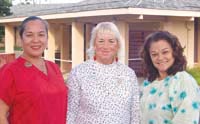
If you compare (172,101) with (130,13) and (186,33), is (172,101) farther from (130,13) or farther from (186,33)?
(186,33)

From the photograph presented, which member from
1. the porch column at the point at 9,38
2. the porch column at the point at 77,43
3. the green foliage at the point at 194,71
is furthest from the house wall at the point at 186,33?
the porch column at the point at 9,38

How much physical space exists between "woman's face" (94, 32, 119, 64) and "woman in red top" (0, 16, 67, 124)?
41 cm

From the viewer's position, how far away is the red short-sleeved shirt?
10.5ft

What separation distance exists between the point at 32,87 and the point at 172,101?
108cm

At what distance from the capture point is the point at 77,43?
17.6m

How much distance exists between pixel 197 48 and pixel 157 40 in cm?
1544

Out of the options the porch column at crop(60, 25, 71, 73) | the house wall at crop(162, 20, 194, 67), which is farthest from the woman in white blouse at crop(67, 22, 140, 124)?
the porch column at crop(60, 25, 71, 73)

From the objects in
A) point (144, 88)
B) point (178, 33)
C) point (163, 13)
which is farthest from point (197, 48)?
point (144, 88)

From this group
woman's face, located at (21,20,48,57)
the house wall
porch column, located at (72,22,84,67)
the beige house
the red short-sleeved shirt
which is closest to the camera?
the red short-sleeved shirt

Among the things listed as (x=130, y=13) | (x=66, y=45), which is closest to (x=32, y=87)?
(x=130, y=13)

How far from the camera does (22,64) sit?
11.0 feet

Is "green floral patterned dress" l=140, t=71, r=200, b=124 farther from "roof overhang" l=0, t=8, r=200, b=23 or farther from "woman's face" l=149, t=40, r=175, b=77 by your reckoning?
"roof overhang" l=0, t=8, r=200, b=23

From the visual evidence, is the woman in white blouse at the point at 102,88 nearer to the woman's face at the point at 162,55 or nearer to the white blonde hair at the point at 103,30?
the white blonde hair at the point at 103,30

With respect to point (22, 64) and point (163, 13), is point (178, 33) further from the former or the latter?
point (22, 64)
